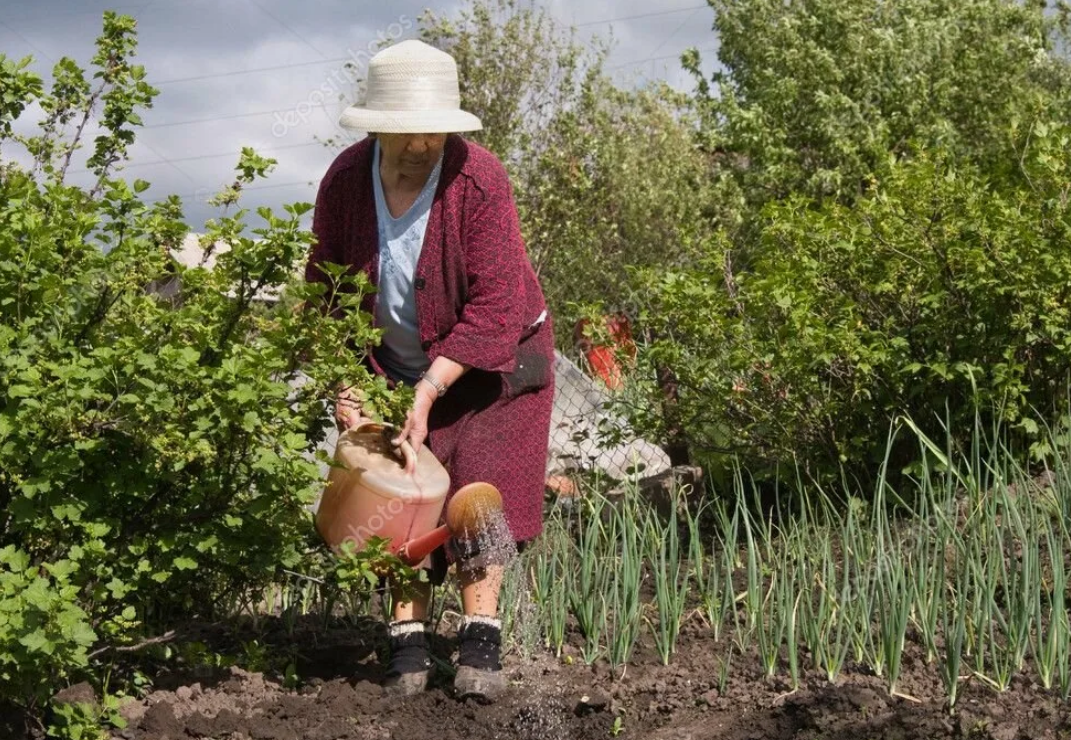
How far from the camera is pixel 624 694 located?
326cm

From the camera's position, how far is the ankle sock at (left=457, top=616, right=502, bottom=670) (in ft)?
10.9

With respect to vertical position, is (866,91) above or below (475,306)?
above

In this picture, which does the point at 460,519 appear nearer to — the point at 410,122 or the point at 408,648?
the point at 408,648

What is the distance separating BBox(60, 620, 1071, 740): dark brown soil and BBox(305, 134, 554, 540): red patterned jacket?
461 mm

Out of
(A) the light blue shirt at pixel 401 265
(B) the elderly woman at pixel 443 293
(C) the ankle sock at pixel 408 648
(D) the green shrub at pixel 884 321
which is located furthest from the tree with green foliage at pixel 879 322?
(C) the ankle sock at pixel 408 648

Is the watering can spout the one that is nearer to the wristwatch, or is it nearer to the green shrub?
the wristwatch

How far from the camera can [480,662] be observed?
3316mm

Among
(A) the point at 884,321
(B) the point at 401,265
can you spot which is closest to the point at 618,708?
(B) the point at 401,265

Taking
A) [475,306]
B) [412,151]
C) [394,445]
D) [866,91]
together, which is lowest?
[394,445]

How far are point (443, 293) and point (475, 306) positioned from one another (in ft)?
0.31

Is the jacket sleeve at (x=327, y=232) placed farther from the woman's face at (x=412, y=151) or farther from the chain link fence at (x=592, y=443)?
the chain link fence at (x=592, y=443)

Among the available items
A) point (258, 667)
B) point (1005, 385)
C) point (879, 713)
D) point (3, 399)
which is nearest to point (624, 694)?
point (879, 713)

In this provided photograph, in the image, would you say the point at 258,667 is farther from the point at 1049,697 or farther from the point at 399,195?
the point at 1049,697

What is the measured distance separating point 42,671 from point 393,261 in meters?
1.20
